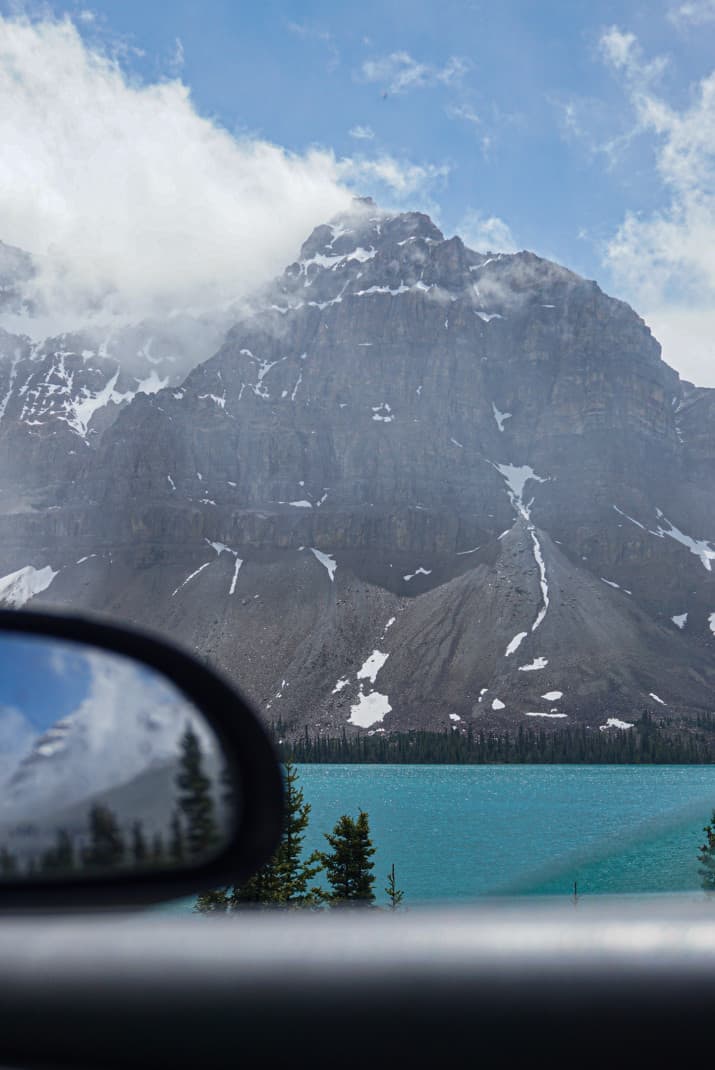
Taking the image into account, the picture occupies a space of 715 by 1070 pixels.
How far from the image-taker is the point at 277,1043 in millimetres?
1733

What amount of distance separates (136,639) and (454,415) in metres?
192

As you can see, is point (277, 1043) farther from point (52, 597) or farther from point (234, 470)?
point (234, 470)

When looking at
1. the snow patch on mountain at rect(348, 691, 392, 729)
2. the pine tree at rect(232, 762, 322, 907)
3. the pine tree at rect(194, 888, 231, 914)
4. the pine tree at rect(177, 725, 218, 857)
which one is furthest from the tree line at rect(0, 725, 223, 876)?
the snow patch on mountain at rect(348, 691, 392, 729)

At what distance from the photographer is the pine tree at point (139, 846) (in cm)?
171

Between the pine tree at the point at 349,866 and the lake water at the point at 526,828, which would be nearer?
the pine tree at the point at 349,866

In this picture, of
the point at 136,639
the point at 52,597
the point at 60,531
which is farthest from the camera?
the point at 60,531

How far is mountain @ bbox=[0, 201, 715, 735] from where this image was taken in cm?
12912

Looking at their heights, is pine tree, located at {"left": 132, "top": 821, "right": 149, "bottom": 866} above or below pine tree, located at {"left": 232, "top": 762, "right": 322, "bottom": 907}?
above

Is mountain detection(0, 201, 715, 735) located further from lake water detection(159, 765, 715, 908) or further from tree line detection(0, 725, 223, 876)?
tree line detection(0, 725, 223, 876)

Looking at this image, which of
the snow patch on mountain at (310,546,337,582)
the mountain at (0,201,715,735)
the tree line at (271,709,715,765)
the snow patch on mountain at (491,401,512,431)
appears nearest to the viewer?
the tree line at (271,709,715,765)

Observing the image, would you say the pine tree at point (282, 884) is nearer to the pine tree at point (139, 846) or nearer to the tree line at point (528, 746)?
the pine tree at point (139, 846)

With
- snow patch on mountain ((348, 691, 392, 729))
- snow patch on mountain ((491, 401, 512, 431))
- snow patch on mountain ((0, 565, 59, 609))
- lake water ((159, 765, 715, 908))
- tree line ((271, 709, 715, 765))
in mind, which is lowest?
lake water ((159, 765, 715, 908))

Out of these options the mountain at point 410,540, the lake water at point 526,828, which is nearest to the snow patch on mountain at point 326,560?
the mountain at point 410,540

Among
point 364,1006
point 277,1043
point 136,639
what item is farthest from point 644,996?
point 136,639
